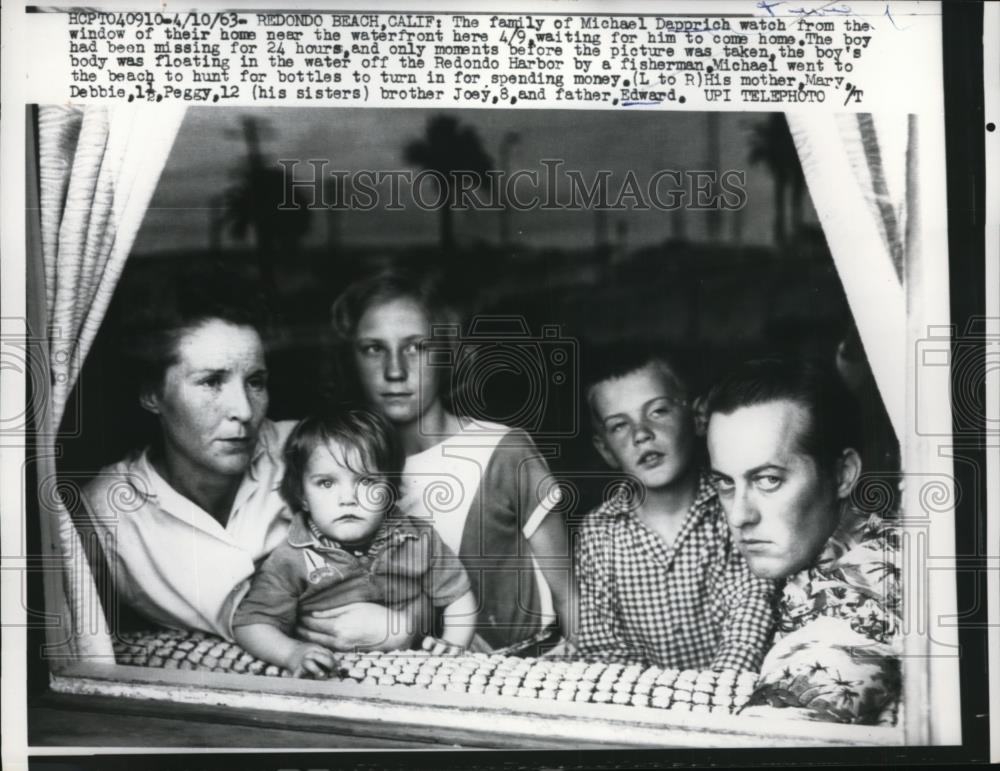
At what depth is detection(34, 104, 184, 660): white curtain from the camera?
413cm

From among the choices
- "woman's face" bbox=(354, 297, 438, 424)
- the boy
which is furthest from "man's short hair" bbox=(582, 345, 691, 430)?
"woman's face" bbox=(354, 297, 438, 424)

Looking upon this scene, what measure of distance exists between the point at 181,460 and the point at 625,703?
1855 millimetres

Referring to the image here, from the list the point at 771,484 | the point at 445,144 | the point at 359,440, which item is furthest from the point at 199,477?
the point at 771,484

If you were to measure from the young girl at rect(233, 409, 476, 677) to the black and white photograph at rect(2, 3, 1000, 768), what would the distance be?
0.01 metres

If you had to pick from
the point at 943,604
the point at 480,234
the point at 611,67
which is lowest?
the point at 943,604

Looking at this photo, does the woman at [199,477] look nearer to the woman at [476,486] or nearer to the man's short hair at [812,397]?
the woman at [476,486]

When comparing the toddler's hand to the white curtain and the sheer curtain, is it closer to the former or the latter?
the white curtain

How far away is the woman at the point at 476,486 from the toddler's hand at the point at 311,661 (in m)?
0.54

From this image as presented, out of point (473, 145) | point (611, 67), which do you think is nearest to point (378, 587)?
point (473, 145)

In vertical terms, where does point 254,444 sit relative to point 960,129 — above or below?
below

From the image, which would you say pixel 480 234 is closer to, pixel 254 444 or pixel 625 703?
pixel 254 444

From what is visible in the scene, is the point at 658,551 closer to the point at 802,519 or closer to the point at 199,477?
the point at 802,519

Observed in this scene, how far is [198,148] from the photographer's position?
4125 mm

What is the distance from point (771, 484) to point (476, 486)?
1086 mm
